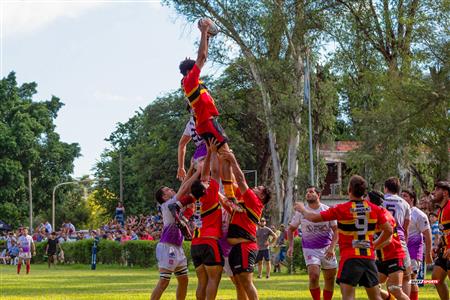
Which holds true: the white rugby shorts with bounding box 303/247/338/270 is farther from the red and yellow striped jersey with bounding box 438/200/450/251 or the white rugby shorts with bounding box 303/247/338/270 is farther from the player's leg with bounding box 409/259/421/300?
the red and yellow striped jersey with bounding box 438/200/450/251

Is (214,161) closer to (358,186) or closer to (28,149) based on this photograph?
(358,186)

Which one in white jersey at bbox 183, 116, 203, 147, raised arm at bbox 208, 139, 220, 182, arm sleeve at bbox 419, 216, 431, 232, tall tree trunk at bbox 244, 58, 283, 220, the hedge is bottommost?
the hedge

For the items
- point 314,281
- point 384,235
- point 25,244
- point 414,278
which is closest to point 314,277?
point 314,281

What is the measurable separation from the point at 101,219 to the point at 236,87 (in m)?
44.3

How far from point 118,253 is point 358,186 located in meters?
37.7

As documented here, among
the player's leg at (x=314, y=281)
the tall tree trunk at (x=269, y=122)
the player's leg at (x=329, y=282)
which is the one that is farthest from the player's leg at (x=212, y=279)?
the tall tree trunk at (x=269, y=122)

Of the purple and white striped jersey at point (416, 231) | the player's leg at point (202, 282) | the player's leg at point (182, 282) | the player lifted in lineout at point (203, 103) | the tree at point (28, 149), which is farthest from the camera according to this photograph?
the tree at point (28, 149)

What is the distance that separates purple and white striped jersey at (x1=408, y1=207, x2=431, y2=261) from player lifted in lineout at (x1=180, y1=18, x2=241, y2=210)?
5369 mm

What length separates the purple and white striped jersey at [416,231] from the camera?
59.9 feet

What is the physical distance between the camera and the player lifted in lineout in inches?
558

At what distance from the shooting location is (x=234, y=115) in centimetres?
7331

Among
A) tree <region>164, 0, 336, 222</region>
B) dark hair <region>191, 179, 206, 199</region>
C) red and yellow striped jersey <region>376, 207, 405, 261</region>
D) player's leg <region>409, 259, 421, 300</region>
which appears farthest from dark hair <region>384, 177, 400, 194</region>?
tree <region>164, 0, 336, 222</region>

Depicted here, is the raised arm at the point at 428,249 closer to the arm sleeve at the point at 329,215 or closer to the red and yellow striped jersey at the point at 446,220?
the red and yellow striped jersey at the point at 446,220

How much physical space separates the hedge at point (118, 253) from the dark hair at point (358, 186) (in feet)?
83.3
